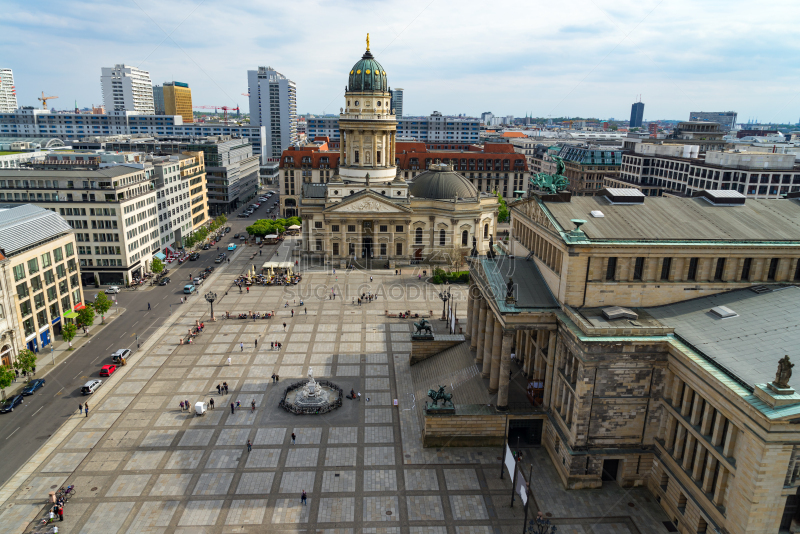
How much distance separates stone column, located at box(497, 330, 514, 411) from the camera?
151ft

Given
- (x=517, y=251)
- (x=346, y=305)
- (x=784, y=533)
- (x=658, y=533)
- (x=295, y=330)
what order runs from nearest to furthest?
(x=784, y=533), (x=658, y=533), (x=517, y=251), (x=295, y=330), (x=346, y=305)

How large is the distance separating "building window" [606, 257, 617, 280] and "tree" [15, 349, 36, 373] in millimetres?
62998

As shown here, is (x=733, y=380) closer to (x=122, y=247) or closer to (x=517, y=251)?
(x=517, y=251)

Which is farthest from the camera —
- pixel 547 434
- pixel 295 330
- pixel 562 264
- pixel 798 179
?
pixel 798 179

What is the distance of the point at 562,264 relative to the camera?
4541 centimetres

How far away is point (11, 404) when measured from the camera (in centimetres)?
5512

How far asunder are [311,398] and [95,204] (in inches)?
2482

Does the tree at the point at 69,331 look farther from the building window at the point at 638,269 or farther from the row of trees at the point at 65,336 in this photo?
the building window at the point at 638,269

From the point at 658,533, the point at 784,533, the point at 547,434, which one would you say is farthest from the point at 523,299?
the point at 784,533

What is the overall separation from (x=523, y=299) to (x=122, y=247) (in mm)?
79178

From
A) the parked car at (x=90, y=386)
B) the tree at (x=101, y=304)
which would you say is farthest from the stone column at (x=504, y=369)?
the tree at (x=101, y=304)

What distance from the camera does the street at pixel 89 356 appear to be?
1970 inches

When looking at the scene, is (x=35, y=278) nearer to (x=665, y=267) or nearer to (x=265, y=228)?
(x=265, y=228)

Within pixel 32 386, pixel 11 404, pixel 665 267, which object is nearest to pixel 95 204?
pixel 32 386
